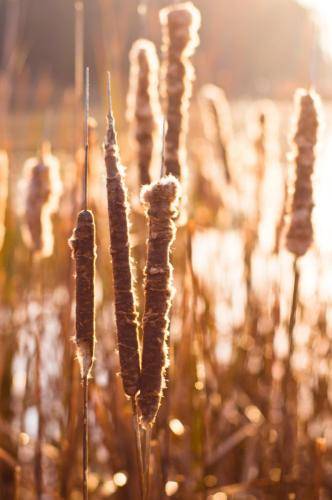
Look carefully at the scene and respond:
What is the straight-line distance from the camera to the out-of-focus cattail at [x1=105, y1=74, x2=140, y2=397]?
924 mm

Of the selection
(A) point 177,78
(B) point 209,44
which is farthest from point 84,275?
(B) point 209,44

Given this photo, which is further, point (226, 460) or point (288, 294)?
point (288, 294)

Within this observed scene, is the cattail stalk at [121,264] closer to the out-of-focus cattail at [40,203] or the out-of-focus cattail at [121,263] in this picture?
the out-of-focus cattail at [121,263]

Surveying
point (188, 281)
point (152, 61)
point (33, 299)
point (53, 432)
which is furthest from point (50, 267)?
point (152, 61)

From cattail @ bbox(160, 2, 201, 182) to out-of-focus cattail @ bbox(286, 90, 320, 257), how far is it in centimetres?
23

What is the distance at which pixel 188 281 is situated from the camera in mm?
1729

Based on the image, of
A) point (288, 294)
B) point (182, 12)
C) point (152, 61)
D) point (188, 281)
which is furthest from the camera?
point (288, 294)

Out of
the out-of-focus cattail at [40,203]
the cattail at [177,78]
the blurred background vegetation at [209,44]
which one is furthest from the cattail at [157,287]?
the out-of-focus cattail at [40,203]

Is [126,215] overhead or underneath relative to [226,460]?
overhead

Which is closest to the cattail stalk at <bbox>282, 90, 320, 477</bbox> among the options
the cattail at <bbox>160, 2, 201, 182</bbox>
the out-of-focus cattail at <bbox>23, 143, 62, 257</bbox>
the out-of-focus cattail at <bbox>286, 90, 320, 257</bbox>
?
the out-of-focus cattail at <bbox>286, 90, 320, 257</bbox>

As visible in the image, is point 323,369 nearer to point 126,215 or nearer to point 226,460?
point 226,460

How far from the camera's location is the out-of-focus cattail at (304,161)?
1332 mm

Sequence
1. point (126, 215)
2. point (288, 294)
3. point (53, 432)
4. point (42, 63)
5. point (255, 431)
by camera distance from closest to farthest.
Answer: point (126, 215) < point (255, 431) < point (53, 432) < point (288, 294) < point (42, 63)

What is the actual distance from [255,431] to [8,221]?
165 centimetres
